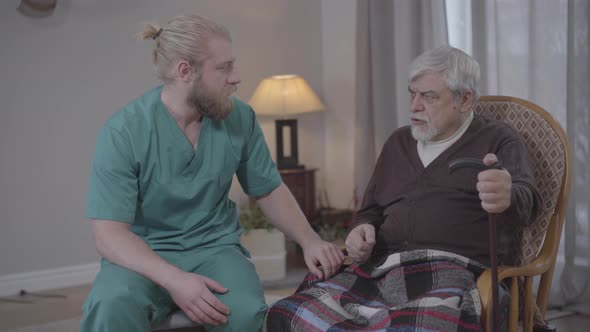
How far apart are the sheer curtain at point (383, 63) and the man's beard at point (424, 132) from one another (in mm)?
1574

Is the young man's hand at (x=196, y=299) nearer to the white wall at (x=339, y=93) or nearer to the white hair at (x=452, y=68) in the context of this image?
the white hair at (x=452, y=68)

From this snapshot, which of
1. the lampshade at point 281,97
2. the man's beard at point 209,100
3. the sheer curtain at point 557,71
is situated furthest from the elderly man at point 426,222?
the lampshade at point 281,97

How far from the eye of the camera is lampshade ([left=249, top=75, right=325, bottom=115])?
3.95 m

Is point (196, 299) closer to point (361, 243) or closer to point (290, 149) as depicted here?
point (361, 243)

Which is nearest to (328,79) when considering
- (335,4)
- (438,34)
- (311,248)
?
(335,4)

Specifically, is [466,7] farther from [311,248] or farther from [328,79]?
[311,248]

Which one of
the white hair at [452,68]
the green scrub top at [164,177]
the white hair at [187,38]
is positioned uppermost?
the white hair at [187,38]

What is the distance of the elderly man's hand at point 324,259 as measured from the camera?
1.95 meters

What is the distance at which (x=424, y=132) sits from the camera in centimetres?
200

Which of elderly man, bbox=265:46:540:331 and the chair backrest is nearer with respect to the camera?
elderly man, bbox=265:46:540:331

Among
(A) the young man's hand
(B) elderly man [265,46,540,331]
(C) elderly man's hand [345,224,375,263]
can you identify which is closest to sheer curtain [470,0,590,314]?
(B) elderly man [265,46,540,331]

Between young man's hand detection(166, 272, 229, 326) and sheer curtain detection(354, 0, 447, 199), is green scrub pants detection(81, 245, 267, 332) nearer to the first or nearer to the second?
young man's hand detection(166, 272, 229, 326)

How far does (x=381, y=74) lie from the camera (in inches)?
150

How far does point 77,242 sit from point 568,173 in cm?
263
